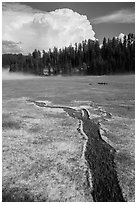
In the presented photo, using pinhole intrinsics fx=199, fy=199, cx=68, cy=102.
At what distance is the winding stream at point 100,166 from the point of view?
6.88 meters

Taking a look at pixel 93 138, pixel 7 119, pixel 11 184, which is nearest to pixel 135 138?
pixel 93 138

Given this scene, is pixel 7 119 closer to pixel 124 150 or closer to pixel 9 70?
pixel 124 150

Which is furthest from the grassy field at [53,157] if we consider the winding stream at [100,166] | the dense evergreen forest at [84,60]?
the dense evergreen forest at [84,60]

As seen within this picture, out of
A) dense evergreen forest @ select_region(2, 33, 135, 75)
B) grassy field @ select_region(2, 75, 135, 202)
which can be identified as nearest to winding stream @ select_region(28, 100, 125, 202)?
grassy field @ select_region(2, 75, 135, 202)

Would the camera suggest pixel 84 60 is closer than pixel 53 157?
No

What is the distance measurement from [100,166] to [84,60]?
10588 cm

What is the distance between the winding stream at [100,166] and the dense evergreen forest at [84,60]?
76298 mm

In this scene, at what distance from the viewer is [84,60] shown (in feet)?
364

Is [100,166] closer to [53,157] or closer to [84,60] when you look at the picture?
[53,157]

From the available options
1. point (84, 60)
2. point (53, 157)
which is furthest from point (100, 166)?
point (84, 60)

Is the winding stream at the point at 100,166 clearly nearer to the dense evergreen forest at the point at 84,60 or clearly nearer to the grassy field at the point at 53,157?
the grassy field at the point at 53,157

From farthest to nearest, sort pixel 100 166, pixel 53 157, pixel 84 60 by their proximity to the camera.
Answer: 1. pixel 84 60
2. pixel 53 157
3. pixel 100 166

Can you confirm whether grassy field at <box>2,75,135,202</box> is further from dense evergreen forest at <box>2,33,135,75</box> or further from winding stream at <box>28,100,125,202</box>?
dense evergreen forest at <box>2,33,135,75</box>

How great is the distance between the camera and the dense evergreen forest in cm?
8969
